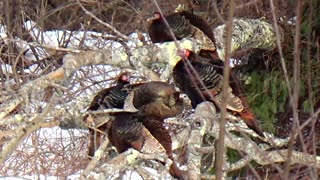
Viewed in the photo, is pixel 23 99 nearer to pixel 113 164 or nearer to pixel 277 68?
pixel 113 164

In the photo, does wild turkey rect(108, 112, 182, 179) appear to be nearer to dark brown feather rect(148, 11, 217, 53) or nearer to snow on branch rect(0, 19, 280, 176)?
snow on branch rect(0, 19, 280, 176)

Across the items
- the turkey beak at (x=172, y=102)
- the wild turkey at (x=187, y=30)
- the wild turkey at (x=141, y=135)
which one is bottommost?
the wild turkey at (x=141, y=135)

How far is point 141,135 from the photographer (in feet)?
15.0

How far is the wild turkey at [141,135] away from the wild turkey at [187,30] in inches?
32.9

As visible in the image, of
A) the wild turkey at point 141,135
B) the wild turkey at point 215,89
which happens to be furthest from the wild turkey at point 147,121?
the wild turkey at point 215,89

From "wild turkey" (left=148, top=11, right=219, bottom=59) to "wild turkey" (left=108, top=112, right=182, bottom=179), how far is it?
2.74 ft

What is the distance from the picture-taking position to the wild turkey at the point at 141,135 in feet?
14.9

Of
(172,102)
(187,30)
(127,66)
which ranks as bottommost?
(172,102)

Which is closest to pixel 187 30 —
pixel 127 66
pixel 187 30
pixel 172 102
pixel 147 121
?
pixel 187 30

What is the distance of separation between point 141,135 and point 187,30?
1228 mm

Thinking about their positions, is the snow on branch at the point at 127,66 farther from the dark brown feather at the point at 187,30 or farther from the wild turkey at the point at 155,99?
the wild turkey at the point at 155,99

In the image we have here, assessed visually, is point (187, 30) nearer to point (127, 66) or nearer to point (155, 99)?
point (127, 66)

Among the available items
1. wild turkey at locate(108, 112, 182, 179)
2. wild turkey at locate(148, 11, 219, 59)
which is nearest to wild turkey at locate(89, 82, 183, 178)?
wild turkey at locate(108, 112, 182, 179)

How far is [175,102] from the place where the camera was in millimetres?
4867
